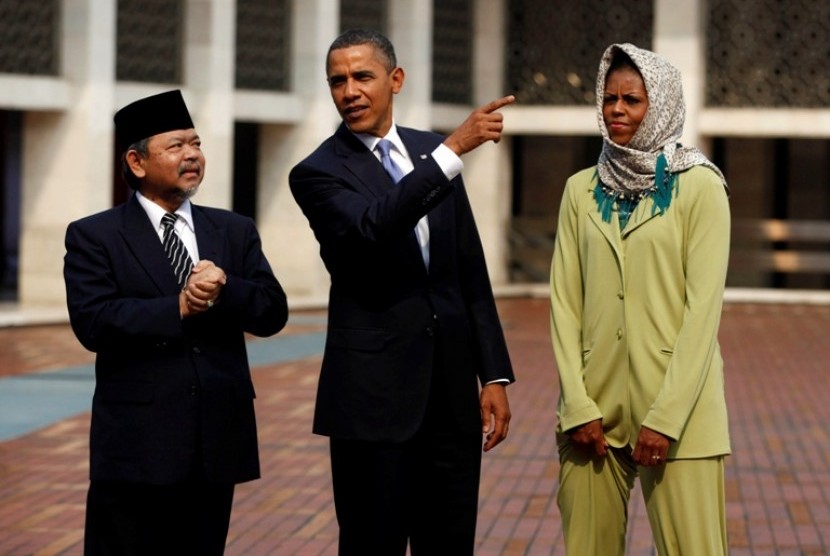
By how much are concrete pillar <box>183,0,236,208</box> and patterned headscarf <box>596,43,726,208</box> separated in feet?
52.2

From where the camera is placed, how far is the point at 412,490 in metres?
4.85

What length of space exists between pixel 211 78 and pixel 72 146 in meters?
2.05

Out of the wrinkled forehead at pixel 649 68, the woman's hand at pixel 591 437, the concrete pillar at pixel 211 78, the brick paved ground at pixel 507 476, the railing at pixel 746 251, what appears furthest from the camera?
the railing at pixel 746 251

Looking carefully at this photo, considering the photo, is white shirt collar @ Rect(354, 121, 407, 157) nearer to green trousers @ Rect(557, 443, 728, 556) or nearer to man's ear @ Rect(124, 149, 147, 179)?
man's ear @ Rect(124, 149, 147, 179)

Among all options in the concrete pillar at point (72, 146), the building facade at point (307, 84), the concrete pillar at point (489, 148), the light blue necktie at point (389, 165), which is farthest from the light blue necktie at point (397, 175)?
the concrete pillar at point (489, 148)

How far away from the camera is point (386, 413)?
4.76m

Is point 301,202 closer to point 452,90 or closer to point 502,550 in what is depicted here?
point 502,550

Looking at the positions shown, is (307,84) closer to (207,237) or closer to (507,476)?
(507,476)

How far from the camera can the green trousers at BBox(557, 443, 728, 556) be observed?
4.60 metres

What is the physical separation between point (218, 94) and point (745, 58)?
23.8ft

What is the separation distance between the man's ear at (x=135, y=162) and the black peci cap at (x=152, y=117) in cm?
3

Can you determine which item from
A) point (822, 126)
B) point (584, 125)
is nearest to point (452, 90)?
point (584, 125)

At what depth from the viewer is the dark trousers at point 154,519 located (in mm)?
4719

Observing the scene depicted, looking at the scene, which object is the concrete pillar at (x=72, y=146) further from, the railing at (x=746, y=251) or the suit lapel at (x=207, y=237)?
the suit lapel at (x=207, y=237)
